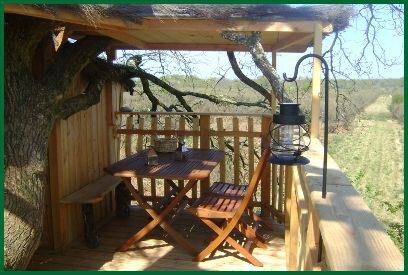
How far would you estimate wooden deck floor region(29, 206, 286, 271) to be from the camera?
3.86m

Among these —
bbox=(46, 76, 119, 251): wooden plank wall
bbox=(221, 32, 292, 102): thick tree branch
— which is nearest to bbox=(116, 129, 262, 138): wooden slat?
bbox=(46, 76, 119, 251): wooden plank wall

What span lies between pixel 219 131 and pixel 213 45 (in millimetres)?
1194

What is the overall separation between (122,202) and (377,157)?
15.1 metres

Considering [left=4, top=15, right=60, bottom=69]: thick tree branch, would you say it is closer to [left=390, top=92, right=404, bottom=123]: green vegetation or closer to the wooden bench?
the wooden bench

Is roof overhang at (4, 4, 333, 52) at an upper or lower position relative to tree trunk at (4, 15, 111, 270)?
upper

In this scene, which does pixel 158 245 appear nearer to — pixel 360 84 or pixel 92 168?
pixel 92 168

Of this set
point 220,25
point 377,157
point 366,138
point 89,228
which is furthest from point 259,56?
point 366,138

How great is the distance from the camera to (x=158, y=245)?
4340mm

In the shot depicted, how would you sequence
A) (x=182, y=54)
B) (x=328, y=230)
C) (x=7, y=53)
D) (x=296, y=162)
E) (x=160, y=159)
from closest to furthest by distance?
(x=328, y=230), (x=296, y=162), (x=7, y=53), (x=160, y=159), (x=182, y=54)

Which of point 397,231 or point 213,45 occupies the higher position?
point 213,45

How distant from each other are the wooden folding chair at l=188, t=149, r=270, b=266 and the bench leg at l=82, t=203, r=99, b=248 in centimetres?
112

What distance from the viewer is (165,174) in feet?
12.5

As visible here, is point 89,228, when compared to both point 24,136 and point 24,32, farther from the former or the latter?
point 24,32

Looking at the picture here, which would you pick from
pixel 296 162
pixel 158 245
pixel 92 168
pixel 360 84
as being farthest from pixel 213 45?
pixel 296 162
